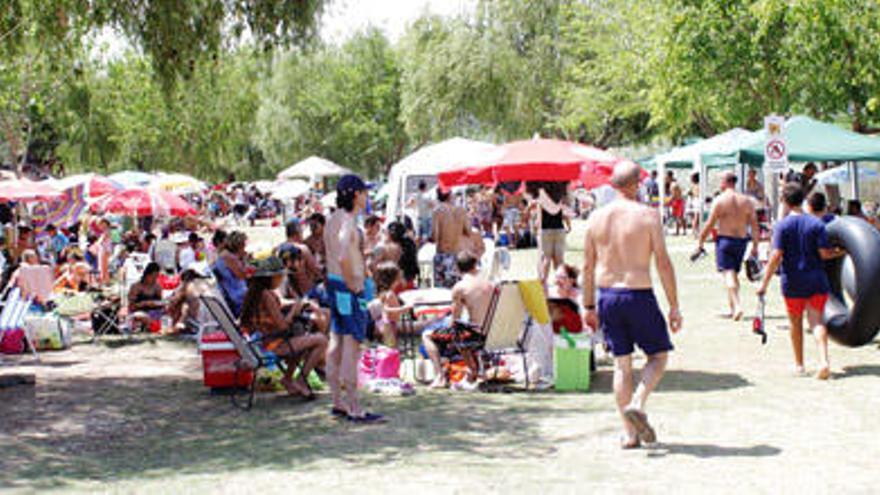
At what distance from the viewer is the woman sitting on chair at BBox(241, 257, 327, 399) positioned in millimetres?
9219

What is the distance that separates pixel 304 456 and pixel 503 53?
3760cm

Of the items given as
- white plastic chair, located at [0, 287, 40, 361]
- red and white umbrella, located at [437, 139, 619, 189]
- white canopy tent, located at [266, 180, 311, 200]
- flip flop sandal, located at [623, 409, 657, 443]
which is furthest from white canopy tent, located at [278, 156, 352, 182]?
flip flop sandal, located at [623, 409, 657, 443]

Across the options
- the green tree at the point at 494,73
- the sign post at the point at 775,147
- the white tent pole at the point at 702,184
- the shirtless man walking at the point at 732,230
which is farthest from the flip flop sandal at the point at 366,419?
the green tree at the point at 494,73

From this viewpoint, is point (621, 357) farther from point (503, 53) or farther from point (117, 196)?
point (503, 53)

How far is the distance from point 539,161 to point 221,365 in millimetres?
3734

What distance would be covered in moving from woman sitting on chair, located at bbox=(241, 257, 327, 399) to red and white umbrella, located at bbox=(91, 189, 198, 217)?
12.0 m

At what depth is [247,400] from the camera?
369 inches

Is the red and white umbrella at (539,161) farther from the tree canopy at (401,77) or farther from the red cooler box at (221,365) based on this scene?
the red cooler box at (221,365)

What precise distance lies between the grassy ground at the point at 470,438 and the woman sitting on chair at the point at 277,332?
237 millimetres

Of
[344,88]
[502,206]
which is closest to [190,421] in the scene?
[502,206]

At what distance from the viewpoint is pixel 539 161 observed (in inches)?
442

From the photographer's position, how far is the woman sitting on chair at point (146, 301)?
47.3 feet

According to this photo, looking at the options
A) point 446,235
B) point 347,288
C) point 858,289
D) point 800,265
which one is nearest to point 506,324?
point 347,288

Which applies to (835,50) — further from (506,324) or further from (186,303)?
(506,324)
